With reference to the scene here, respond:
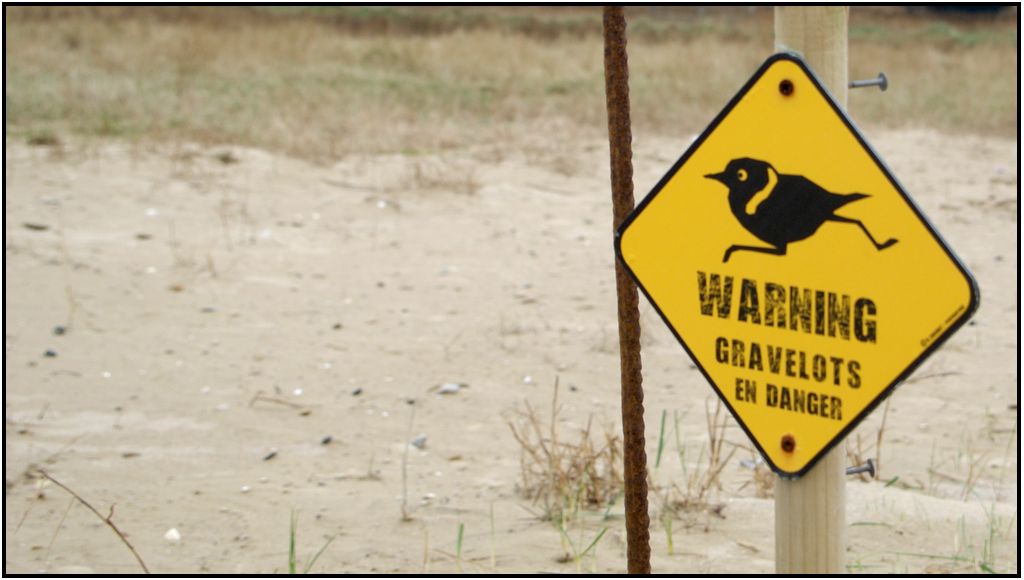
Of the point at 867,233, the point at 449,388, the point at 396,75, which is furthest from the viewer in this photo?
the point at 396,75

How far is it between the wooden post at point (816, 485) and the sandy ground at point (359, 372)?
4.63ft

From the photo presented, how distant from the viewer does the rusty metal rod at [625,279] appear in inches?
92.0

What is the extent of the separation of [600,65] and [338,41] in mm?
4596

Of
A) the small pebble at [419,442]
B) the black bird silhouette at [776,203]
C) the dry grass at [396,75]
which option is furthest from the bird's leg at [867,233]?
the dry grass at [396,75]

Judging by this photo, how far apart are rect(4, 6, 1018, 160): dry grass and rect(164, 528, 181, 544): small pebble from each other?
7.01m

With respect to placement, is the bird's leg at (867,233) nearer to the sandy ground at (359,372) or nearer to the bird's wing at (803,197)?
the bird's wing at (803,197)

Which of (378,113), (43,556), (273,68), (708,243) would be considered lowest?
(43,556)

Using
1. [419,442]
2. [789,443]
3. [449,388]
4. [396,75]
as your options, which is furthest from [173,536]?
[396,75]

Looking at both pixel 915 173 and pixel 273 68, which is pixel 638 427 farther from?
pixel 273 68

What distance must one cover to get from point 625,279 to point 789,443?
49 centimetres

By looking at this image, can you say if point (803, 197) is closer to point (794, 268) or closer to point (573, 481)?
point (794, 268)

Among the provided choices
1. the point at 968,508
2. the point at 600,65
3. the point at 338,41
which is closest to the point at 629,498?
the point at 968,508

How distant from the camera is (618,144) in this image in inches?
92.3

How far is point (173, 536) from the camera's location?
13.0 ft
